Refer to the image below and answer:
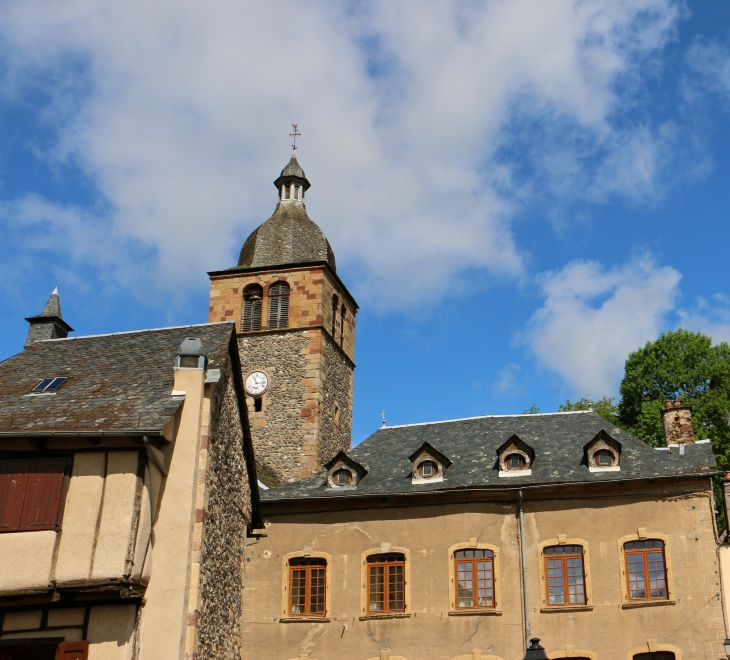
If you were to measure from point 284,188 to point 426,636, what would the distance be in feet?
63.6

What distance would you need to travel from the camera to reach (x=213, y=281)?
31.5 meters

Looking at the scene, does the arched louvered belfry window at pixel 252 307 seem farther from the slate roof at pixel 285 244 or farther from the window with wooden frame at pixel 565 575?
the window with wooden frame at pixel 565 575

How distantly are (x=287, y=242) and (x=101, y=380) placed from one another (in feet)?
55.7

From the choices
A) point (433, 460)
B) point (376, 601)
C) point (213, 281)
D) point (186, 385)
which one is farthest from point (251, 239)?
point (186, 385)

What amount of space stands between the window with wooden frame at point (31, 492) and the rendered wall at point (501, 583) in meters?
9.21

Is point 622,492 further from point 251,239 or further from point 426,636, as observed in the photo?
point 251,239

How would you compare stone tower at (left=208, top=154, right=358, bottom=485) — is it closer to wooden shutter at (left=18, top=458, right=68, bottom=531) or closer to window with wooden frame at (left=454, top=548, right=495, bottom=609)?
window with wooden frame at (left=454, top=548, right=495, bottom=609)

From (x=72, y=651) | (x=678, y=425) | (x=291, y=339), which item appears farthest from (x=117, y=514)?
(x=291, y=339)

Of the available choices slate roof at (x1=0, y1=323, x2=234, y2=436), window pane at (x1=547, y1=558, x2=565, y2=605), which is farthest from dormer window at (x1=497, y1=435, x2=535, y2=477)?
slate roof at (x1=0, y1=323, x2=234, y2=436)

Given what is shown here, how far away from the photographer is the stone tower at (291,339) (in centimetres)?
2792

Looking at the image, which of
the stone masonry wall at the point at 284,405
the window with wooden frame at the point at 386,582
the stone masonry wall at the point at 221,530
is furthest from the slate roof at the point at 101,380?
the stone masonry wall at the point at 284,405

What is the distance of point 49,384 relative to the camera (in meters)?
15.9

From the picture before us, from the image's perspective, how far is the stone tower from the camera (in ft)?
91.6

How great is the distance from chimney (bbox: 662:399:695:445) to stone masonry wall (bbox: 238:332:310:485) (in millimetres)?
10465
